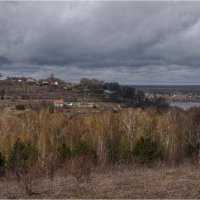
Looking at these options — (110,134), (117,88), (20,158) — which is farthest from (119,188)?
(117,88)

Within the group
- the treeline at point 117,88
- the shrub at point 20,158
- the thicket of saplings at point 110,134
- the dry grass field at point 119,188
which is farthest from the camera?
the treeline at point 117,88

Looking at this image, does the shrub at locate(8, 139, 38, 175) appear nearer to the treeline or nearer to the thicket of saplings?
the thicket of saplings

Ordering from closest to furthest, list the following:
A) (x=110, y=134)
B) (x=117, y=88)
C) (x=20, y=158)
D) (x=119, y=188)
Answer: (x=119, y=188)
(x=20, y=158)
(x=110, y=134)
(x=117, y=88)

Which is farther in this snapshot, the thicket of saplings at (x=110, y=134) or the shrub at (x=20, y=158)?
the thicket of saplings at (x=110, y=134)

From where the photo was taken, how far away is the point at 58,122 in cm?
6178

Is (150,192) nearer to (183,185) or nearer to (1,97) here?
(183,185)

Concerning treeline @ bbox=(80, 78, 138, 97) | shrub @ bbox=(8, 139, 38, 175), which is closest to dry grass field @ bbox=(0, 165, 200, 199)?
shrub @ bbox=(8, 139, 38, 175)

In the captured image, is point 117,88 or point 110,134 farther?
point 117,88

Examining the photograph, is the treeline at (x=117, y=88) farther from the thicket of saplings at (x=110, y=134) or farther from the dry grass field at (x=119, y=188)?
the dry grass field at (x=119, y=188)

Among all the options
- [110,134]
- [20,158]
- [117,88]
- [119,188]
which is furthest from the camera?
[117,88]

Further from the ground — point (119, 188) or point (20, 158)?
point (119, 188)

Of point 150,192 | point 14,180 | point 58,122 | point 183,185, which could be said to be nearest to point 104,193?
point 150,192

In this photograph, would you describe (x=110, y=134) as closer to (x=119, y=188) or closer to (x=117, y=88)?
(x=119, y=188)

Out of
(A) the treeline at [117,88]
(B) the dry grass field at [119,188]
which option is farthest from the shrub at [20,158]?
(A) the treeline at [117,88]
